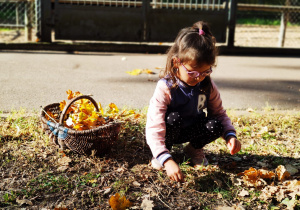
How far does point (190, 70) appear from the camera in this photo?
2295 millimetres

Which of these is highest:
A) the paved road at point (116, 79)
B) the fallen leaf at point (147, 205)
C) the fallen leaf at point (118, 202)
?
the paved road at point (116, 79)

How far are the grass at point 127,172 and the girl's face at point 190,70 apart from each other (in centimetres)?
55

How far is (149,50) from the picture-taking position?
297 inches

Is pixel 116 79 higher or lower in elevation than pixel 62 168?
higher

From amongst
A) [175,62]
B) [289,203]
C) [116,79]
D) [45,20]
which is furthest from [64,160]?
[45,20]

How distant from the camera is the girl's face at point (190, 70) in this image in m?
2.27

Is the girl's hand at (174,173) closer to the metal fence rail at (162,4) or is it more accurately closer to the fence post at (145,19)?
the fence post at (145,19)

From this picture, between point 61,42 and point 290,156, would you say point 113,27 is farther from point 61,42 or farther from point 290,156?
point 290,156

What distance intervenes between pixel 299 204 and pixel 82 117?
1.43 metres

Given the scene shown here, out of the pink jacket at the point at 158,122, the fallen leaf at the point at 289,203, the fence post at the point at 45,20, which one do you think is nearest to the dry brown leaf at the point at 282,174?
the fallen leaf at the point at 289,203

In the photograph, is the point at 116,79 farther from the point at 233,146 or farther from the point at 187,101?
the point at 233,146

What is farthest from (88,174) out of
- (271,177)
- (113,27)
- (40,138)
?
(113,27)

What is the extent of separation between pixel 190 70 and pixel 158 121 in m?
0.37

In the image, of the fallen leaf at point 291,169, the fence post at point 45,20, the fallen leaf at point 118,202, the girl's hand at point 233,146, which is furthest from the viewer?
the fence post at point 45,20
